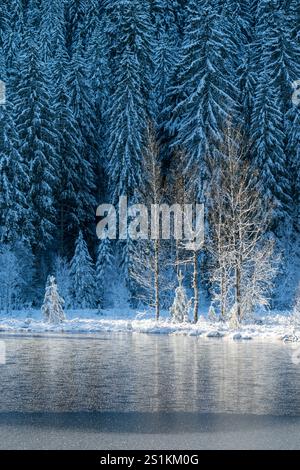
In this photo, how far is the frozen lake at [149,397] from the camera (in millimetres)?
9609

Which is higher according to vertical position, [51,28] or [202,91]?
[51,28]

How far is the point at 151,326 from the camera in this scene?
31.1m

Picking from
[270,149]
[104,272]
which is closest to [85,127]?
[104,272]

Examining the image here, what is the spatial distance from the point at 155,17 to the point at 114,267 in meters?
26.8

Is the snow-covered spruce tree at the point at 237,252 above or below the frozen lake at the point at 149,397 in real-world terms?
above

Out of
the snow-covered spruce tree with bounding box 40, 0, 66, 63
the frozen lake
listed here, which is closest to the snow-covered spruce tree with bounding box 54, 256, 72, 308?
the frozen lake

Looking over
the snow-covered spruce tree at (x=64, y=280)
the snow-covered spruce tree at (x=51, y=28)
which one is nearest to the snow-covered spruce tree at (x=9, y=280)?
the snow-covered spruce tree at (x=64, y=280)

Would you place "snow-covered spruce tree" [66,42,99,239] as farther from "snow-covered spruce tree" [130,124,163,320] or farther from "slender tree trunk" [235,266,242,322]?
"slender tree trunk" [235,266,242,322]

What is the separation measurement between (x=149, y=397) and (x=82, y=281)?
3047 centimetres

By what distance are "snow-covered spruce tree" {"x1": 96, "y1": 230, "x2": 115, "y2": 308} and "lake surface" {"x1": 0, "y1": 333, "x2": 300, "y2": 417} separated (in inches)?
796

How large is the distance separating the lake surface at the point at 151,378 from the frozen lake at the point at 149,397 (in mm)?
18

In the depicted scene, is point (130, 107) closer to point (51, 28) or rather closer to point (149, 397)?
point (51, 28)

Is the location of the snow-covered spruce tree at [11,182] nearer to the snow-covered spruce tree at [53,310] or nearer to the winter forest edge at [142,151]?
the winter forest edge at [142,151]
